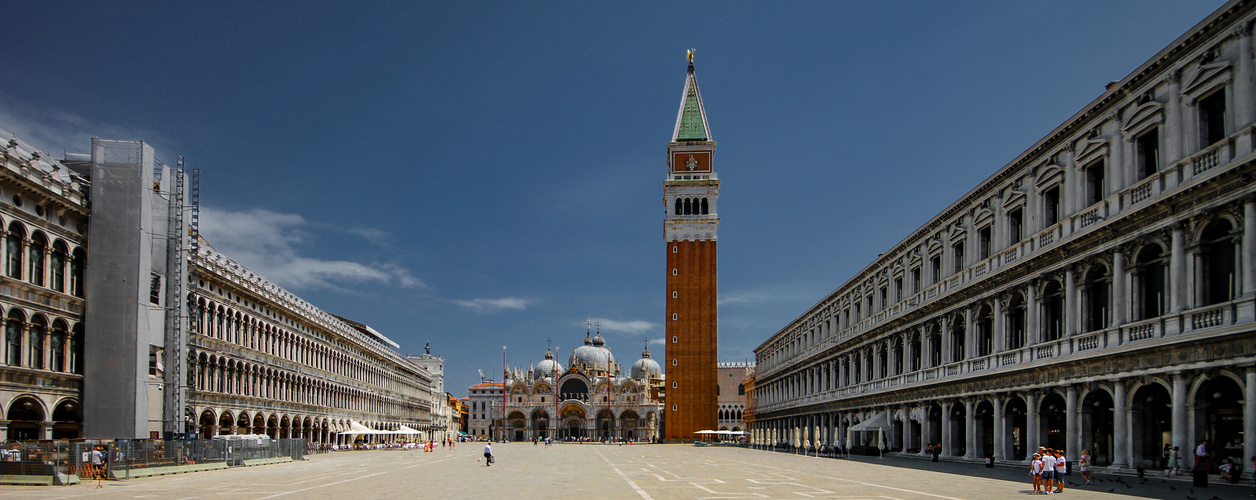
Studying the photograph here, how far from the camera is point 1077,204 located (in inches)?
1319

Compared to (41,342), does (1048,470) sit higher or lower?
lower

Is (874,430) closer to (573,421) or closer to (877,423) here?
(877,423)

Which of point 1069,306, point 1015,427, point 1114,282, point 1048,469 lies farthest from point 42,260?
point 1015,427

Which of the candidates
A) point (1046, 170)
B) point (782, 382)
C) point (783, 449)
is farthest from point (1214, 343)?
point (782, 382)

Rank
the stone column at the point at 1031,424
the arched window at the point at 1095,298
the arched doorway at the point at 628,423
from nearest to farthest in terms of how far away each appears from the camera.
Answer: the arched window at the point at 1095,298 < the stone column at the point at 1031,424 < the arched doorway at the point at 628,423

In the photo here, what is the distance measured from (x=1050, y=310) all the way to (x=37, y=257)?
39.5 meters

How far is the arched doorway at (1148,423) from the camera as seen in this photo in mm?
29031

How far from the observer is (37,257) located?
35812 millimetres

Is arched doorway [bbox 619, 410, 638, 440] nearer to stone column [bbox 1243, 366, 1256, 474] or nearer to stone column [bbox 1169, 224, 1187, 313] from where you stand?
stone column [bbox 1169, 224, 1187, 313]

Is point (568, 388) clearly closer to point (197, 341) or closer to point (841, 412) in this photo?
point (841, 412)

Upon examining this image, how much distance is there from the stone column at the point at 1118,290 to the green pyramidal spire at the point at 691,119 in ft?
339

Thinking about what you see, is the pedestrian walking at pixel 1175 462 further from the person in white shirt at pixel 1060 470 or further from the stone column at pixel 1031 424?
the stone column at pixel 1031 424

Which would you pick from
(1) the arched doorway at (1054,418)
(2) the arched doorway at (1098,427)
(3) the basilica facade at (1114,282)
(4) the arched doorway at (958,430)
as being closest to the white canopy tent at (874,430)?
(3) the basilica facade at (1114,282)

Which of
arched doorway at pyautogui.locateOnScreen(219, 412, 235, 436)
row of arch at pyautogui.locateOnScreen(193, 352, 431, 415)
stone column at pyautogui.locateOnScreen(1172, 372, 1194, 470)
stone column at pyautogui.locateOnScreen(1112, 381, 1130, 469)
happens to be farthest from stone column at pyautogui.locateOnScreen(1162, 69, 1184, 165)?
arched doorway at pyautogui.locateOnScreen(219, 412, 235, 436)
